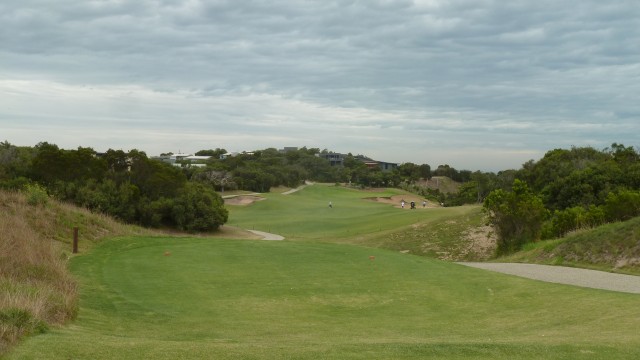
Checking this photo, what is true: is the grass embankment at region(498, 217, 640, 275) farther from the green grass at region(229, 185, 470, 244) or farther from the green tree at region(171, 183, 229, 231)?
the green tree at region(171, 183, 229, 231)

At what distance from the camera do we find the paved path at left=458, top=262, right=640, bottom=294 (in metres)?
17.4

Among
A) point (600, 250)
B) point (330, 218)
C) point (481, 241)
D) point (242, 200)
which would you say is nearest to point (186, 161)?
point (242, 200)

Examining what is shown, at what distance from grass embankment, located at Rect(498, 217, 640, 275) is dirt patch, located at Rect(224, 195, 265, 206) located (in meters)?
53.7

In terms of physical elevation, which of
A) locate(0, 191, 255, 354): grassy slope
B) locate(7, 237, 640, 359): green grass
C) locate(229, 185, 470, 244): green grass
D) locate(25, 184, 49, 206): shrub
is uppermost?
locate(25, 184, 49, 206): shrub

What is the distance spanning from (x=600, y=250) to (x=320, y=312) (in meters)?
14.3

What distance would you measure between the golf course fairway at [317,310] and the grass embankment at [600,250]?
20.0ft

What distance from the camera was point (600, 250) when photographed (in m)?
23.0

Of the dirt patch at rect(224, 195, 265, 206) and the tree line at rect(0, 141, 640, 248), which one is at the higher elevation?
the tree line at rect(0, 141, 640, 248)

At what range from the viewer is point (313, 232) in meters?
53.0

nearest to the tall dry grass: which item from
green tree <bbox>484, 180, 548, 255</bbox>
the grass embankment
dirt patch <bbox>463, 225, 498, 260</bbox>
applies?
the grass embankment

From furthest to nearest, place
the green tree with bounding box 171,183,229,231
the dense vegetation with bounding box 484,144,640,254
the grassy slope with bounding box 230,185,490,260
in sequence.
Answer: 1. the green tree with bounding box 171,183,229,231
2. the grassy slope with bounding box 230,185,490,260
3. the dense vegetation with bounding box 484,144,640,254

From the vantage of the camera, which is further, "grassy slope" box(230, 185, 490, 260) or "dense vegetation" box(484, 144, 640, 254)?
"grassy slope" box(230, 185, 490, 260)

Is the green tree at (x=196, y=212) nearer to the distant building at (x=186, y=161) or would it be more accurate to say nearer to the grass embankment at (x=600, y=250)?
the grass embankment at (x=600, y=250)

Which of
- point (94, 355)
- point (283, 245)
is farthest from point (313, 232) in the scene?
point (94, 355)
